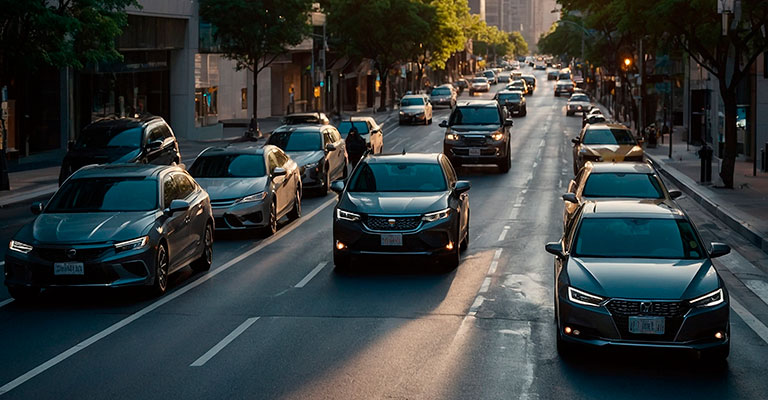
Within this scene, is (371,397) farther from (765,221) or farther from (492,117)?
(492,117)

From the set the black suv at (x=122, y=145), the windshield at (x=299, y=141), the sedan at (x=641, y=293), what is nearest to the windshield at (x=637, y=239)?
the sedan at (x=641, y=293)

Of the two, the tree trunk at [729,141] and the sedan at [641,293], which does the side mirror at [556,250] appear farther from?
the tree trunk at [729,141]

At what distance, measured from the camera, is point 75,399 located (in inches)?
392

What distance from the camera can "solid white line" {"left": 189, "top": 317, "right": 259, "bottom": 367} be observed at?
448 inches

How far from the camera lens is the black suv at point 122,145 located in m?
27.7

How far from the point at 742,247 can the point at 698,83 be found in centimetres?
3527

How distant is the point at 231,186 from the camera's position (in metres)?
21.2

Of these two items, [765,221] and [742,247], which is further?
[765,221]

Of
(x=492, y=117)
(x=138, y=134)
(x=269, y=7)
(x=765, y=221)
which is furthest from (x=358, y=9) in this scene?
(x=765, y=221)

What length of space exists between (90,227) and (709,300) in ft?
25.2


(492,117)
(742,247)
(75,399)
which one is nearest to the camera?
(75,399)

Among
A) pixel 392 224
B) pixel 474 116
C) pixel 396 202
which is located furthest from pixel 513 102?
pixel 392 224

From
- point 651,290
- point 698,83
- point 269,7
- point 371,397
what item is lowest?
point 371,397

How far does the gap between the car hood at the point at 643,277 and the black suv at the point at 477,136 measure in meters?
22.4
